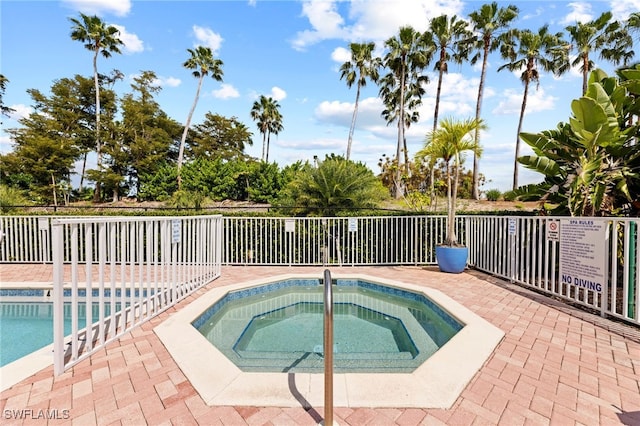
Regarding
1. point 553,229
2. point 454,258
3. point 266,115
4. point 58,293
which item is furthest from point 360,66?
point 58,293

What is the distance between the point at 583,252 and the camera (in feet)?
12.3

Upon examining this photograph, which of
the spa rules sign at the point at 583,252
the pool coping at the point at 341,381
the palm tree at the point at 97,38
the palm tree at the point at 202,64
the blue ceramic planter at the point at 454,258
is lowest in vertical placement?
the pool coping at the point at 341,381

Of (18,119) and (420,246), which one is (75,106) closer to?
(18,119)

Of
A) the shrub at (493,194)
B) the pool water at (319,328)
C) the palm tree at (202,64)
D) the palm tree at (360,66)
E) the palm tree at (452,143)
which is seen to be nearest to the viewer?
the pool water at (319,328)

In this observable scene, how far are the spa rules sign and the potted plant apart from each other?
78.7 inches

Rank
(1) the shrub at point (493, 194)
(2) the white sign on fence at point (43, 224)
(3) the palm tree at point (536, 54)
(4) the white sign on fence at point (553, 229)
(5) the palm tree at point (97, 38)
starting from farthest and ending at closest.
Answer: (5) the palm tree at point (97, 38) → (1) the shrub at point (493, 194) → (3) the palm tree at point (536, 54) → (2) the white sign on fence at point (43, 224) → (4) the white sign on fence at point (553, 229)

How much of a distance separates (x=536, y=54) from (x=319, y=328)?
22.4m

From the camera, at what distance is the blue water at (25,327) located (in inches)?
130

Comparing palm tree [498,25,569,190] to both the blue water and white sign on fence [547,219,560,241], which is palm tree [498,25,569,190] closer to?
white sign on fence [547,219,560,241]

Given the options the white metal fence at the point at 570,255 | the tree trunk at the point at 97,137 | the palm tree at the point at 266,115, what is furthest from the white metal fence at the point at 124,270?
the palm tree at the point at 266,115

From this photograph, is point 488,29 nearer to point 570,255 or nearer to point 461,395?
point 570,255

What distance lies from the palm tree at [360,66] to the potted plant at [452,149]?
601 inches

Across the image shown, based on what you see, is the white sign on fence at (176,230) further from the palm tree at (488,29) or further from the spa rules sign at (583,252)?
the palm tree at (488,29)

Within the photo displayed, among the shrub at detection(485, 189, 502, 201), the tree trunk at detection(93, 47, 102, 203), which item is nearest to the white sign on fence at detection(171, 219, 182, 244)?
the shrub at detection(485, 189, 502, 201)
